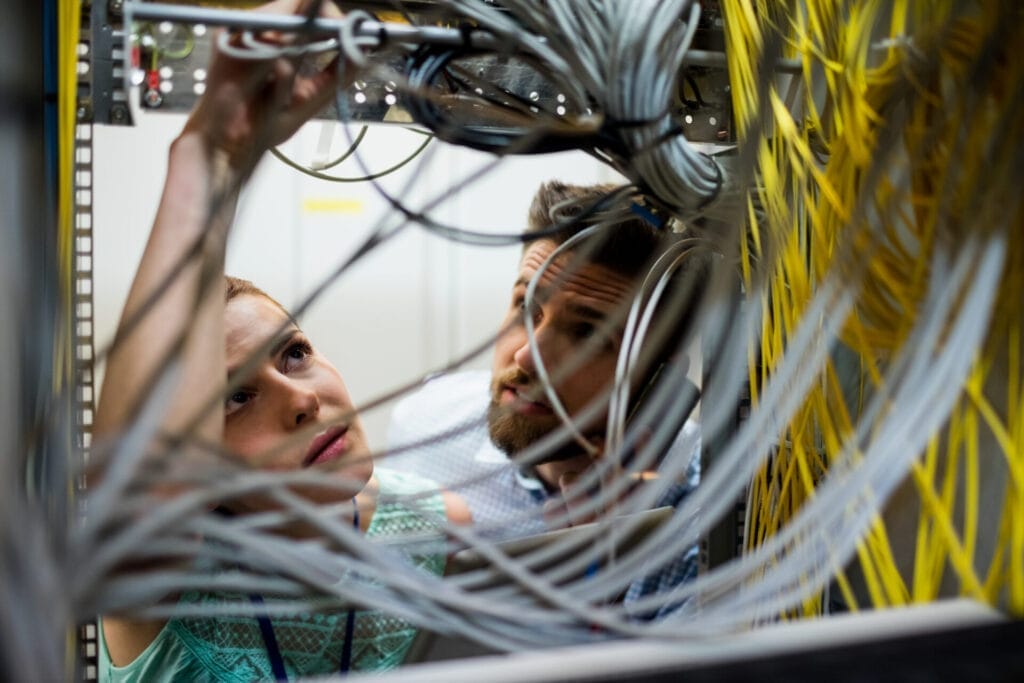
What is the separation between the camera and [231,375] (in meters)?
0.50

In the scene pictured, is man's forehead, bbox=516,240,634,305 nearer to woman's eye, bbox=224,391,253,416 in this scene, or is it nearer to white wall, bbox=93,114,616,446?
woman's eye, bbox=224,391,253,416

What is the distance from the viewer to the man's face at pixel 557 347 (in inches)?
47.1

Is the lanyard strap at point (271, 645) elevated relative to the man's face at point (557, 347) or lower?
lower

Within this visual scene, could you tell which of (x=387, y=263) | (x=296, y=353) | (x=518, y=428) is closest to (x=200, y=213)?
(x=296, y=353)

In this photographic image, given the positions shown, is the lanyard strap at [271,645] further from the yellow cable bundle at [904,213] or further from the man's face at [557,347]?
the yellow cable bundle at [904,213]

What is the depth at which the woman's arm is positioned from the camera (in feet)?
1.81

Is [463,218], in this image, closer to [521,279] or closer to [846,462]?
[521,279]

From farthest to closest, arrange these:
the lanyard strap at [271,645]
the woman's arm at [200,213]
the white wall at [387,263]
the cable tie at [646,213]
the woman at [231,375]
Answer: the white wall at [387,263], the lanyard strap at [271,645], the cable tie at [646,213], the woman's arm at [200,213], the woman at [231,375]

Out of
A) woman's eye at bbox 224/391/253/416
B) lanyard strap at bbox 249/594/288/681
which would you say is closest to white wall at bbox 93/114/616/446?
woman's eye at bbox 224/391/253/416

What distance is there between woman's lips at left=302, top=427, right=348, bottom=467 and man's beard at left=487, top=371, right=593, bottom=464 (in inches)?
9.1

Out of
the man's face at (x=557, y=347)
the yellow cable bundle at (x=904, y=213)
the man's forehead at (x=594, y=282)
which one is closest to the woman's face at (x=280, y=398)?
the man's face at (x=557, y=347)

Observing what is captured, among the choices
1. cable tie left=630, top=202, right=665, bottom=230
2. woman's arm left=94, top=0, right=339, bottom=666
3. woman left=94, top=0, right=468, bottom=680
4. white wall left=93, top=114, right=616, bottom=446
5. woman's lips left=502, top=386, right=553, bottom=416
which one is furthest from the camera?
white wall left=93, top=114, right=616, bottom=446

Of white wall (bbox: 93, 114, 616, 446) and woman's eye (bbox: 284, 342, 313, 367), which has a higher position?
woman's eye (bbox: 284, 342, 313, 367)

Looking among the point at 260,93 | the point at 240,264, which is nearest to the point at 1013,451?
the point at 260,93
